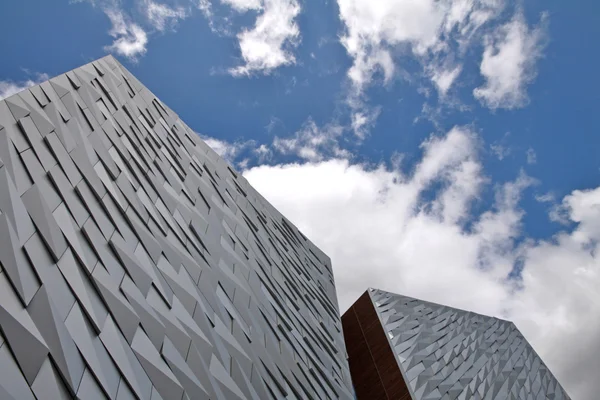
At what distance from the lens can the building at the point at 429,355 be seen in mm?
28531

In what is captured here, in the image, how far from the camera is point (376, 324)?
3394cm

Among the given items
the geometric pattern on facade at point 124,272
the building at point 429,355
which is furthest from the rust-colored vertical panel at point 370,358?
the geometric pattern on facade at point 124,272

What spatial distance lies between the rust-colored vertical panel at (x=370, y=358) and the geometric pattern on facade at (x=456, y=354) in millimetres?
597

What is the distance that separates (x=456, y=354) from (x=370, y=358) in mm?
7334

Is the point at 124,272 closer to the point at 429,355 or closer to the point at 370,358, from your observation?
the point at 370,358

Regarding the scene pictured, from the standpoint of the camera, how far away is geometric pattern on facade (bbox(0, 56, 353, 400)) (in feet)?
21.9

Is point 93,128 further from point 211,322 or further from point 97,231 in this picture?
point 211,322

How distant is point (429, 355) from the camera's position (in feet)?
101

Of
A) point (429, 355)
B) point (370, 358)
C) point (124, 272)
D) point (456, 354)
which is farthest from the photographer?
point (456, 354)

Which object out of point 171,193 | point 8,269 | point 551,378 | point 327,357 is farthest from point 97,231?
point 551,378

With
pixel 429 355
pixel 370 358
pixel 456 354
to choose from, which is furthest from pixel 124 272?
pixel 456 354

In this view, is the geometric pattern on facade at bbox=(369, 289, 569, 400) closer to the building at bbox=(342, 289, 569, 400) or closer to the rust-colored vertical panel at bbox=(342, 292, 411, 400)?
the building at bbox=(342, 289, 569, 400)

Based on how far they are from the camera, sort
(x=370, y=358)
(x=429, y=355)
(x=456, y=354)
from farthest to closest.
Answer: (x=456, y=354) < (x=370, y=358) < (x=429, y=355)

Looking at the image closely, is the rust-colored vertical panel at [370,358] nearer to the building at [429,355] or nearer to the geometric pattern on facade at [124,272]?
the building at [429,355]
